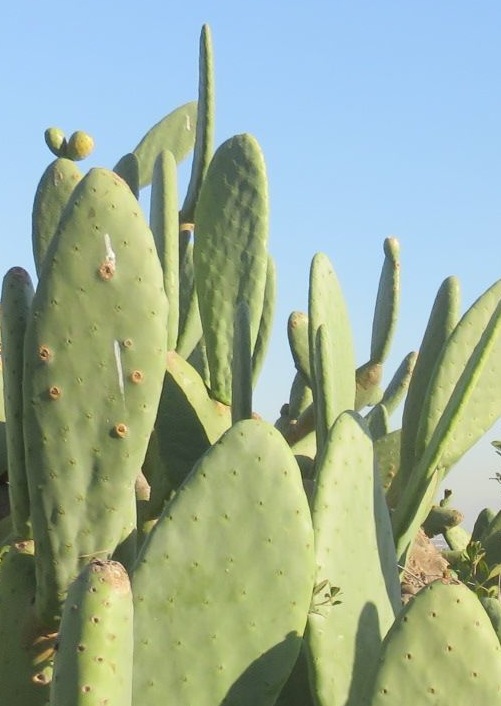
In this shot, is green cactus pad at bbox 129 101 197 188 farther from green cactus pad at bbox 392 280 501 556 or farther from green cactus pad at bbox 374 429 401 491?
green cactus pad at bbox 392 280 501 556

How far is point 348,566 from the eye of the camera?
2.11 metres

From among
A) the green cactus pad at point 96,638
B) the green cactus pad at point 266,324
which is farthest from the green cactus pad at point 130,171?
the green cactus pad at point 96,638

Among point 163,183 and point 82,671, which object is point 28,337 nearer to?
point 82,671

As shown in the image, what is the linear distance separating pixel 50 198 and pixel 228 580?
1.23m

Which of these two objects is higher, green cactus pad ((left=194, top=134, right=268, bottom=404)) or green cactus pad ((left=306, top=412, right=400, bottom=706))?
green cactus pad ((left=194, top=134, right=268, bottom=404))

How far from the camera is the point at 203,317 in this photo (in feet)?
9.57

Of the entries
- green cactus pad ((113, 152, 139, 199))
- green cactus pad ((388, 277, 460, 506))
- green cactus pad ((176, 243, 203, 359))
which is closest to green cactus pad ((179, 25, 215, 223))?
green cactus pad ((113, 152, 139, 199))

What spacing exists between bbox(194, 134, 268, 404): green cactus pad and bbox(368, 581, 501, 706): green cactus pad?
1.12 meters

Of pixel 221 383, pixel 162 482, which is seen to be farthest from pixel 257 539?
pixel 221 383

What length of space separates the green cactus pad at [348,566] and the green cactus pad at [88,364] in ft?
1.13

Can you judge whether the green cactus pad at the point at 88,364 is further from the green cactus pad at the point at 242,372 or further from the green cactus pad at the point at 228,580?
the green cactus pad at the point at 242,372


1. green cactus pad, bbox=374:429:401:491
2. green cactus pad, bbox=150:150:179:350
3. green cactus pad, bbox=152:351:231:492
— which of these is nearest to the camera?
green cactus pad, bbox=152:351:231:492

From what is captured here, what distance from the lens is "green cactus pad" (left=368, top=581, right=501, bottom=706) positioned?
184 cm

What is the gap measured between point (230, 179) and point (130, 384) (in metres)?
1.04
